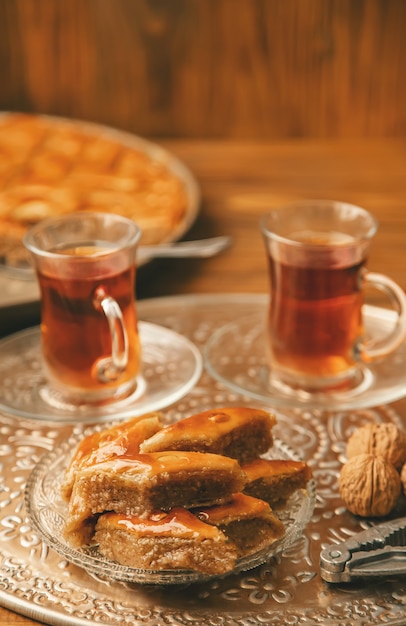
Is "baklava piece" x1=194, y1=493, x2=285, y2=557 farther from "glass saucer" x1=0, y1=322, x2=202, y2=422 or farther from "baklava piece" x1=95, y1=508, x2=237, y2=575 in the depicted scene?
"glass saucer" x1=0, y1=322, x2=202, y2=422

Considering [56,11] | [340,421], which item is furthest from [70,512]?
[56,11]

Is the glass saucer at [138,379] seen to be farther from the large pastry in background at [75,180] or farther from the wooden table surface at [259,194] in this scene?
the large pastry in background at [75,180]

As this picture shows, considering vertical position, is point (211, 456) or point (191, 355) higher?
point (211, 456)

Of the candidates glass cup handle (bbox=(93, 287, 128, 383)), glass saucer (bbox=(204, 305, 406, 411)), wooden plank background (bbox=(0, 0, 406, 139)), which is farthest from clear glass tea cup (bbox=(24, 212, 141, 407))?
wooden plank background (bbox=(0, 0, 406, 139))

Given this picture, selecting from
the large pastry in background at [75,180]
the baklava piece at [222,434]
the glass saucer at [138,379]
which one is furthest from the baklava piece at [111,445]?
the large pastry in background at [75,180]

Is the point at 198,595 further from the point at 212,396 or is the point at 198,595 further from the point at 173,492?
the point at 212,396

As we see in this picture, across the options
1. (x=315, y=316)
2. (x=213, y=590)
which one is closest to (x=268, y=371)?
(x=315, y=316)
